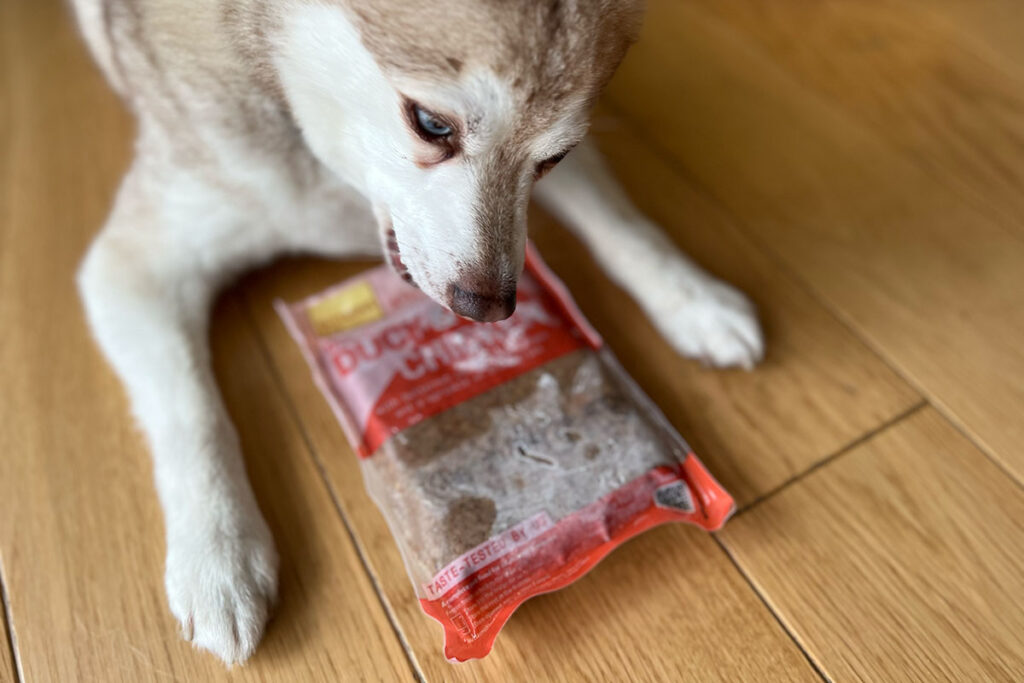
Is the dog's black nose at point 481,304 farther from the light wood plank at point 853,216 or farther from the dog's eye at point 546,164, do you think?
the light wood plank at point 853,216

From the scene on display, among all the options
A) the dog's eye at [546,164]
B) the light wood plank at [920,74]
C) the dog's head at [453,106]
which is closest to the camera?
the dog's head at [453,106]

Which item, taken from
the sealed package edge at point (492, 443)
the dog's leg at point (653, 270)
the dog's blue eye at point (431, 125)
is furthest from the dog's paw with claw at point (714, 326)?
the dog's blue eye at point (431, 125)

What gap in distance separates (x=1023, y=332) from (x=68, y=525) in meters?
1.30

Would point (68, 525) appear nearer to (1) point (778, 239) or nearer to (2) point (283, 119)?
(2) point (283, 119)

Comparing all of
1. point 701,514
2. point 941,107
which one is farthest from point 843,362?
point 941,107

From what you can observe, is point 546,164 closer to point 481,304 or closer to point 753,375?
point 481,304

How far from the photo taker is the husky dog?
69 centimetres

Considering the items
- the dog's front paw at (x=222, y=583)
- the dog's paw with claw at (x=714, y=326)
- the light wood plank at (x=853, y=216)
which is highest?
the light wood plank at (x=853, y=216)

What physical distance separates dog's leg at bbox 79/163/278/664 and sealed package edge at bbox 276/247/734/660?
133mm

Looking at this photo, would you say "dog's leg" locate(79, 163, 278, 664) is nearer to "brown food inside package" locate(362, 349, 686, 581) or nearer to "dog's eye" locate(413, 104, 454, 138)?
"brown food inside package" locate(362, 349, 686, 581)

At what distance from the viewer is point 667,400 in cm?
103

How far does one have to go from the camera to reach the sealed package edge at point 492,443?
0.83 m

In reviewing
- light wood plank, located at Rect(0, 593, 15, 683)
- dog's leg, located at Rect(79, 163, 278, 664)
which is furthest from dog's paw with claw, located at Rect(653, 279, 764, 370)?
light wood plank, located at Rect(0, 593, 15, 683)

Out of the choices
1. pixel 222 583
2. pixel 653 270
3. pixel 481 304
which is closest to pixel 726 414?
pixel 653 270
